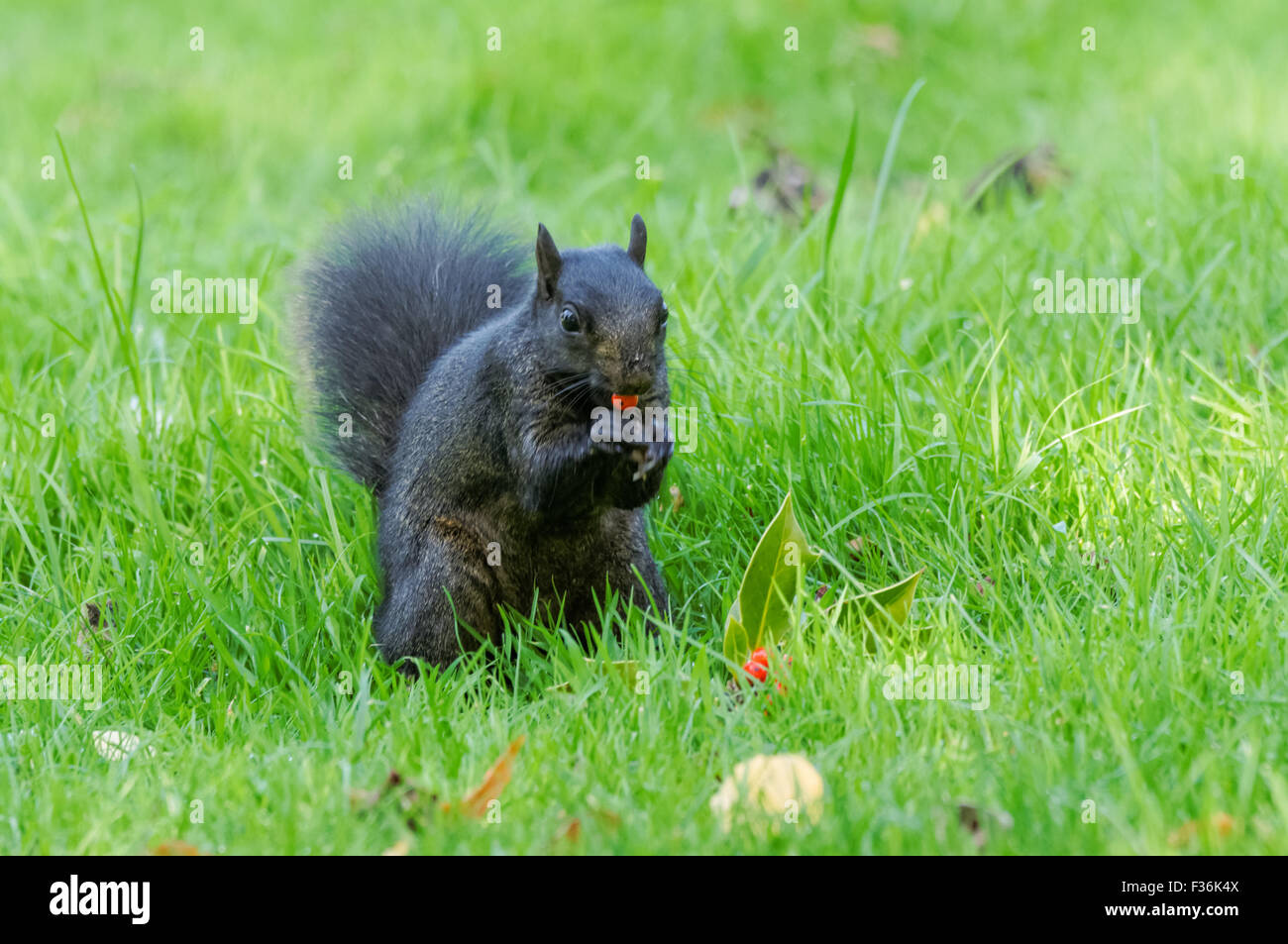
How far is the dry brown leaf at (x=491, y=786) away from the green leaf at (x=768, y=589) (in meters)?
0.49

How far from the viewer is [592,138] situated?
5.27 metres

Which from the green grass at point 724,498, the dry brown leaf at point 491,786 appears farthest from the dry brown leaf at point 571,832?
the dry brown leaf at point 491,786

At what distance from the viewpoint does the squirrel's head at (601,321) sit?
2.26 metres

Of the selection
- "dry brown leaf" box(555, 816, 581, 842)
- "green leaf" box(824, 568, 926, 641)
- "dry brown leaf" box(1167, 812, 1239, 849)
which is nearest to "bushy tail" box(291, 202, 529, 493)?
"green leaf" box(824, 568, 926, 641)

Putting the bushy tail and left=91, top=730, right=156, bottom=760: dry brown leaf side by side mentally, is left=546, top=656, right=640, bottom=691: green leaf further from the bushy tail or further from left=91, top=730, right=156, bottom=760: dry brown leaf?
the bushy tail

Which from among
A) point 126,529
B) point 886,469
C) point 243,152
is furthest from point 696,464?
point 243,152

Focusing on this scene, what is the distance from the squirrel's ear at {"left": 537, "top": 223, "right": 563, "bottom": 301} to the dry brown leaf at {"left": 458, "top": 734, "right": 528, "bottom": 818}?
0.74 meters

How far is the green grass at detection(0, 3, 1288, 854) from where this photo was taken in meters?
2.00

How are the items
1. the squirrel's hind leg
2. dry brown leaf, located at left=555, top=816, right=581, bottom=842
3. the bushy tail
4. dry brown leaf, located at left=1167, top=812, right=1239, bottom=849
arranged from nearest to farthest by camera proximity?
1. dry brown leaf, located at left=1167, top=812, right=1239, bottom=849
2. dry brown leaf, located at left=555, top=816, right=581, bottom=842
3. the squirrel's hind leg
4. the bushy tail

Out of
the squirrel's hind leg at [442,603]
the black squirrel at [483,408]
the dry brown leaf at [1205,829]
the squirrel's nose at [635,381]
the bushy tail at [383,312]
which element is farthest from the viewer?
the bushy tail at [383,312]

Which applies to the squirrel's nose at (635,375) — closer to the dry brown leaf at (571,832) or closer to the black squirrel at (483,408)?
the black squirrel at (483,408)

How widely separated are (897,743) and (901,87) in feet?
13.6

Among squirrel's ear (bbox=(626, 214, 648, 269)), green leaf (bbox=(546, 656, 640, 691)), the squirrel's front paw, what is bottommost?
green leaf (bbox=(546, 656, 640, 691))

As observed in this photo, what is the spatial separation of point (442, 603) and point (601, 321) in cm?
61
